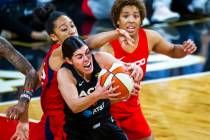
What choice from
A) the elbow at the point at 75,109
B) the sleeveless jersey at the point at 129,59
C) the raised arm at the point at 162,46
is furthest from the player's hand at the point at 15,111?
the raised arm at the point at 162,46

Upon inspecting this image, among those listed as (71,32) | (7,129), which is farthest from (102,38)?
(7,129)

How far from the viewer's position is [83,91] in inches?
162

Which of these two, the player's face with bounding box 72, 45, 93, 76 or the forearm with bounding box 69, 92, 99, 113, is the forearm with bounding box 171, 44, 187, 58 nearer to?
the player's face with bounding box 72, 45, 93, 76

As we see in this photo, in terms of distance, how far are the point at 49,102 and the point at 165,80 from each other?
2844 millimetres

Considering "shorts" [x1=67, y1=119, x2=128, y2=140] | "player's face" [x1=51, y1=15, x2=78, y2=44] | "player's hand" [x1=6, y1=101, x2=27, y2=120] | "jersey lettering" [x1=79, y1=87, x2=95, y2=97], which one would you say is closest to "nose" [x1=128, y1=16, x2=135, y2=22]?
"player's face" [x1=51, y1=15, x2=78, y2=44]

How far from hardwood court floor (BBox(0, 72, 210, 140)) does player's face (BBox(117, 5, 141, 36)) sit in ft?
3.74

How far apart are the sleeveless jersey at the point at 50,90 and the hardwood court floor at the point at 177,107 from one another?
114cm

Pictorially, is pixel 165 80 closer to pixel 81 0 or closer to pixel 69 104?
pixel 69 104

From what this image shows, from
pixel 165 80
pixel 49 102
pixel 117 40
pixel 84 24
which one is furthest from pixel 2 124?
pixel 84 24

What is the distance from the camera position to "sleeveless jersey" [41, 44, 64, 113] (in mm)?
4539

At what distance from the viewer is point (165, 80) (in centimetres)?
726

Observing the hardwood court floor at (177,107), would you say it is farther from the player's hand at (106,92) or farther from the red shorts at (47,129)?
the player's hand at (106,92)

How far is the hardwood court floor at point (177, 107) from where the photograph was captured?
5582mm

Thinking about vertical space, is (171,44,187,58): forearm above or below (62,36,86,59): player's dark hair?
below
